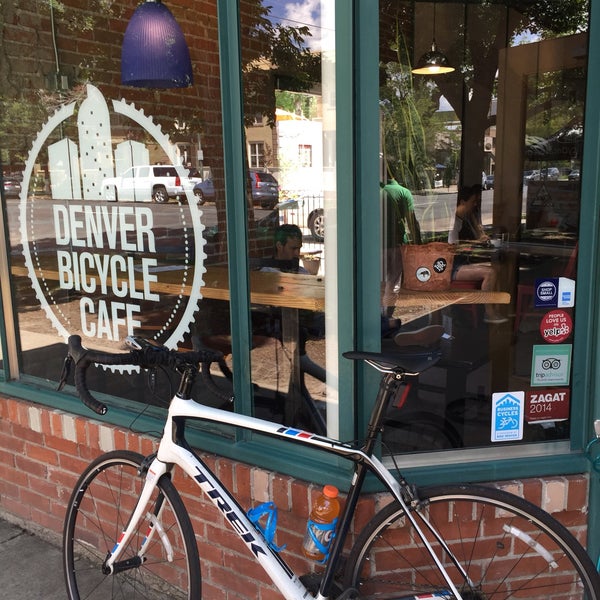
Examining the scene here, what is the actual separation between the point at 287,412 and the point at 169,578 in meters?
0.93

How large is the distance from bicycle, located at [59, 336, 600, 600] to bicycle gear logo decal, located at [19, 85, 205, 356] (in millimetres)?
655

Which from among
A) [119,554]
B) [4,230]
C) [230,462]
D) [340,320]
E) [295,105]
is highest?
[295,105]

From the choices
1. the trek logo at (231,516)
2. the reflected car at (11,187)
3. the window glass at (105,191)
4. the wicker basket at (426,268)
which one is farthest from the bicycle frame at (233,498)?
the reflected car at (11,187)

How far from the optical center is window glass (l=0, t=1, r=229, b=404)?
8.44 feet

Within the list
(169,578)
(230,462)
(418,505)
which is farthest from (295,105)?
(169,578)

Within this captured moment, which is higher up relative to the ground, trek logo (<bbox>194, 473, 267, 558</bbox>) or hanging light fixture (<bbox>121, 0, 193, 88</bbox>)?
hanging light fixture (<bbox>121, 0, 193, 88</bbox>)

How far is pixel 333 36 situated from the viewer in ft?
6.38

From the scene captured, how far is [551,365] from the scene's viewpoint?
7.27 feet

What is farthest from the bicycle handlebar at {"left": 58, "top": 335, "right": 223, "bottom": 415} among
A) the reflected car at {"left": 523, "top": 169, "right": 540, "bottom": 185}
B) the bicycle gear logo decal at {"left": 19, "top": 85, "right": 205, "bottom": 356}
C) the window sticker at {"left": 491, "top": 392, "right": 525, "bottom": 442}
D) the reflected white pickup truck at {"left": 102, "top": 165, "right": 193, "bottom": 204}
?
the reflected car at {"left": 523, "top": 169, "right": 540, "bottom": 185}

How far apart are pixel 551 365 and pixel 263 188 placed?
4.14ft

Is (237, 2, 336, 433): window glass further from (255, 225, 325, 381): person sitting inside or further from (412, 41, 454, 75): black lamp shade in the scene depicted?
(412, 41, 454, 75): black lamp shade

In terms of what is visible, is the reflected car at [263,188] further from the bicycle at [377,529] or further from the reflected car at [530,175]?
the reflected car at [530,175]

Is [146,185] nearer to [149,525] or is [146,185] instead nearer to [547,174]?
[149,525]

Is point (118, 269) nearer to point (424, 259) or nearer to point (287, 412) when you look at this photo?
point (287, 412)
